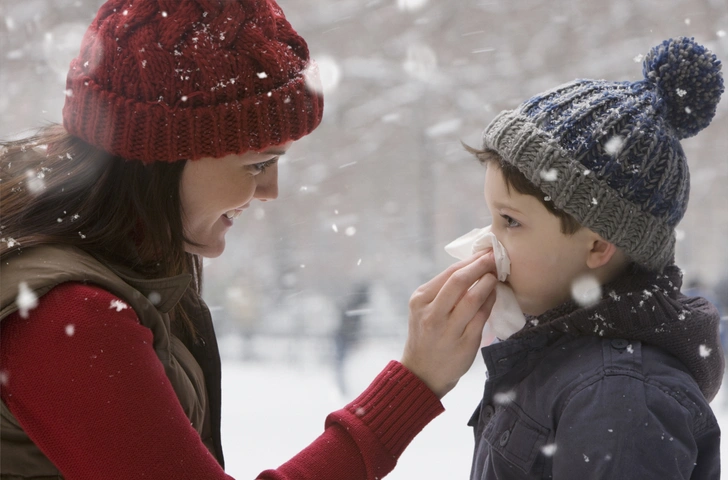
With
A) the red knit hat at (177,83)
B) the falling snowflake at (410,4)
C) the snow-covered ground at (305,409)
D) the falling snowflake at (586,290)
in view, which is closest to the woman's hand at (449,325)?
the falling snowflake at (586,290)

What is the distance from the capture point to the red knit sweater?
0.91 m

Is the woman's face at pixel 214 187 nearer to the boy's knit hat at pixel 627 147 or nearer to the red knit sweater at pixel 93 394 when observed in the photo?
the red knit sweater at pixel 93 394

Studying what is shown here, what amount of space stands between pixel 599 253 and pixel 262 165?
25.1 inches

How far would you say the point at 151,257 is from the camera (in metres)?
1.17

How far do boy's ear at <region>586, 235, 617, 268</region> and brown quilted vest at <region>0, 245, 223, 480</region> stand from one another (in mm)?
718

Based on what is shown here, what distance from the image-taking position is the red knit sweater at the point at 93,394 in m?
0.91

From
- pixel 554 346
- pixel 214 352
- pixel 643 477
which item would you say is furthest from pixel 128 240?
pixel 643 477

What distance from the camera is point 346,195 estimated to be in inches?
154

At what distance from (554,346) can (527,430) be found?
17cm

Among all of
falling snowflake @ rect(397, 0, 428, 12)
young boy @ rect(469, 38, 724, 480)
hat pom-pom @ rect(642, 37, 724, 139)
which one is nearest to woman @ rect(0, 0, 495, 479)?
young boy @ rect(469, 38, 724, 480)

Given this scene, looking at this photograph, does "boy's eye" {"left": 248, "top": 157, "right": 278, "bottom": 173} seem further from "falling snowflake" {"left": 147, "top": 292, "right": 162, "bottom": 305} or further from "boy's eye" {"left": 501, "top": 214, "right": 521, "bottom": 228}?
"boy's eye" {"left": 501, "top": 214, "right": 521, "bottom": 228}

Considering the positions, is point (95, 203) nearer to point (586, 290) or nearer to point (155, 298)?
point (155, 298)

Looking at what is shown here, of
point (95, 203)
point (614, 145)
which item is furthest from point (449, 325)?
point (95, 203)

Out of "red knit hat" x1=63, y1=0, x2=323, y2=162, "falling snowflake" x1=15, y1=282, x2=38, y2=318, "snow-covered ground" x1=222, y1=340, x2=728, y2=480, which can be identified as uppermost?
"red knit hat" x1=63, y1=0, x2=323, y2=162
